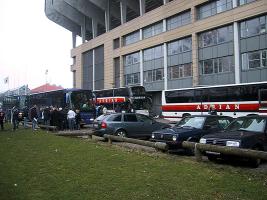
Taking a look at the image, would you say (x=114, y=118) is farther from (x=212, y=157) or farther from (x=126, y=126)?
(x=212, y=157)

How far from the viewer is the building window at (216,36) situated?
43.3 m

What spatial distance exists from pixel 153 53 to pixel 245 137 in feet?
154

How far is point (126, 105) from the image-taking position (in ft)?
135

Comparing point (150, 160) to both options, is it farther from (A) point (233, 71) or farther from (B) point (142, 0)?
(B) point (142, 0)

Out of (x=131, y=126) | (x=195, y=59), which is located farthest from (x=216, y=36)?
(x=131, y=126)

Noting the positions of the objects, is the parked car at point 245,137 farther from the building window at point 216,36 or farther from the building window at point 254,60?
the building window at point 216,36

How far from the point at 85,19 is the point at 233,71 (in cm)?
4355

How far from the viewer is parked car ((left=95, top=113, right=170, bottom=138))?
20047 mm

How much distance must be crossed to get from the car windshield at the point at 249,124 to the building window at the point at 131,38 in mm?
49653

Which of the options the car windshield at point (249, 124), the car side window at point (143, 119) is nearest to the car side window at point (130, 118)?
the car side window at point (143, 119)

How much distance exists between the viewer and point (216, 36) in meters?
45.2

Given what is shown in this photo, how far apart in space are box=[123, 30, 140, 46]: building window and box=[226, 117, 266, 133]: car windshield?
49653 mm

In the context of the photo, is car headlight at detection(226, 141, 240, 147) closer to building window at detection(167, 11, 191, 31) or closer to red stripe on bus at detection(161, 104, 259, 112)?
red stripe on bus at detection(161, 104, 259, 112)

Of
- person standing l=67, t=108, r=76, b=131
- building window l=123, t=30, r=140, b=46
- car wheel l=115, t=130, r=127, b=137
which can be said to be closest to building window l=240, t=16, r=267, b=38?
person standing l=67, t=108, r=76, b=131
